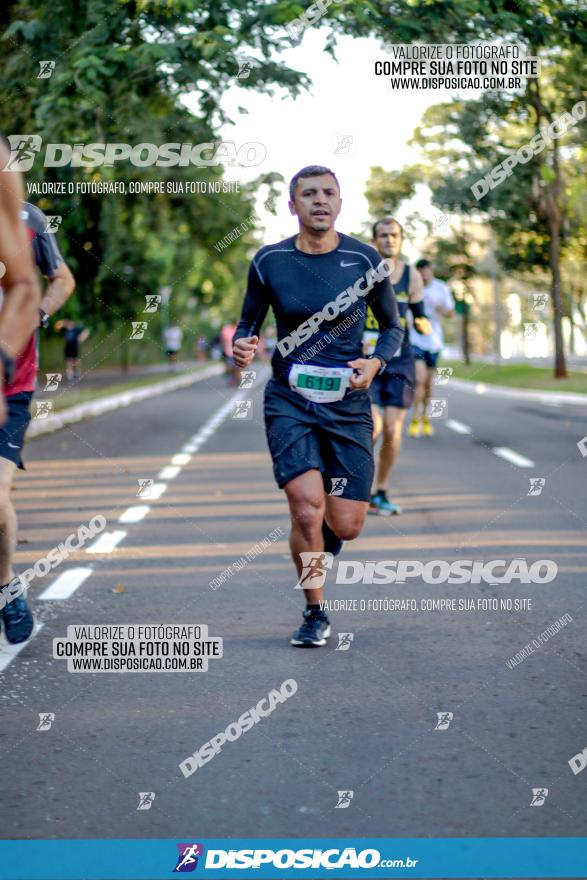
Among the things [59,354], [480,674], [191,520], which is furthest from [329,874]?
[59,354]

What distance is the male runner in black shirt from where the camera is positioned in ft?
20.0

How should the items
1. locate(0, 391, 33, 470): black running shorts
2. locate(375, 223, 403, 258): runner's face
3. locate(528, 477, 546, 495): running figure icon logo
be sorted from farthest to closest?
1. locate(528, 477, 546, 495): running figure icon logo
2. locate(375, 223, 403, 258): runner's face
3. locate(0, 391, 33, 470): black running shorts

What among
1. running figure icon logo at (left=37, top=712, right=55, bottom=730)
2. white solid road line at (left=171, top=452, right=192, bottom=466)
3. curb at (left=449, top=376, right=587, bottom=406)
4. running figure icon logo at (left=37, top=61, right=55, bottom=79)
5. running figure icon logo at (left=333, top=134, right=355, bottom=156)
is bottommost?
curb at (left=449, top=376, right=587, bottom=406)

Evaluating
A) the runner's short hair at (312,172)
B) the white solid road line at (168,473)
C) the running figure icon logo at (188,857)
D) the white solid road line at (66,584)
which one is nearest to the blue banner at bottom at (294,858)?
the running figure icon logo at (188,857)

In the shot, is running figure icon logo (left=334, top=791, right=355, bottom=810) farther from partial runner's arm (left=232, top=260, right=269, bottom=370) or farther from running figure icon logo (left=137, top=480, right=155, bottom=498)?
running figure icon logo (left=137, top=480, right=155, bottom=498)

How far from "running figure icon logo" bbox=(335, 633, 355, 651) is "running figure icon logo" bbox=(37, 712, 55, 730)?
1.46m

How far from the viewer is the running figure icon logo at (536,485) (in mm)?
11922

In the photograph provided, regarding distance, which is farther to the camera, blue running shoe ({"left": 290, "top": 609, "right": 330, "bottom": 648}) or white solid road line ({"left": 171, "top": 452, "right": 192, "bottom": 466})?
white solid road line ({"left": 171, "top": 452, "right": 192, "bottom": 466})

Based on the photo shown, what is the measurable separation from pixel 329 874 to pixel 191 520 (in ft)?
22.7

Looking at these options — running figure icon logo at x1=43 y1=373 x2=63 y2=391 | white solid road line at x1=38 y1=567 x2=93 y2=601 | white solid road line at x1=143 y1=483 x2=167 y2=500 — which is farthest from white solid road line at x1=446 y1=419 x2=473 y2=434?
white solid road line at x1=38 y1=567 x2=93 y2=601

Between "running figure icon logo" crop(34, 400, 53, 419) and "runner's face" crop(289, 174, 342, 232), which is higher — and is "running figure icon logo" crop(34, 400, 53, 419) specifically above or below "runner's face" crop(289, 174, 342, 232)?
below

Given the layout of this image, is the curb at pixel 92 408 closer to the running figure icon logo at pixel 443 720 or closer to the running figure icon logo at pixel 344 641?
the running figure icon logo at pixel 344 641

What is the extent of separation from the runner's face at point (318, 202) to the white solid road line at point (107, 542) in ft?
11.7

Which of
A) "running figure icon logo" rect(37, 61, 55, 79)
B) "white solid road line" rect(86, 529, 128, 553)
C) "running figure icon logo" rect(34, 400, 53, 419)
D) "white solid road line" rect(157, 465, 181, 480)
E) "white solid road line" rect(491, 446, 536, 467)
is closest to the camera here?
"white solid road line" rect(86, 529, 128, 553)
